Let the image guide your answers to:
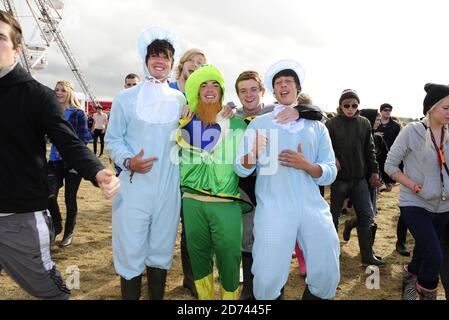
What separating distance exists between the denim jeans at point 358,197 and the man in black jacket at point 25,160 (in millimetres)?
3696

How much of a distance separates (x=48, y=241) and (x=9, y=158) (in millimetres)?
553

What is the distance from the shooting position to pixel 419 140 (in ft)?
11.9

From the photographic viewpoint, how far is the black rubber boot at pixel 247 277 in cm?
374

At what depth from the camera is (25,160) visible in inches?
93.4

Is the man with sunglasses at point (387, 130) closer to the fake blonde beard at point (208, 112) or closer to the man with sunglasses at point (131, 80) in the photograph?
the man with sunglasses at point (131, 80)

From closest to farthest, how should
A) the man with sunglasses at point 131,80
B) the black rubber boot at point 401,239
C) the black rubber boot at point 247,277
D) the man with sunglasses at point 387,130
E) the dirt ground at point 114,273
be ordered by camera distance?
the black rubber boot at point 247,277
the dirt ground at point 114,273
the man with sunglasses at point 131,80
the black rubber boot at point 401,239
the man with sunglasses at point 387,130

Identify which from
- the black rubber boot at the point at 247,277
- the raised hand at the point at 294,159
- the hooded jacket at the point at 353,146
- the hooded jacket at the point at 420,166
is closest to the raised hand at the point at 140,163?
the raised hand at the point at 294,159

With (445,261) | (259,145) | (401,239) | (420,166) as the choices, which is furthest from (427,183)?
(401,239)

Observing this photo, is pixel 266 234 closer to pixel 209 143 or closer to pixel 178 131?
pixel 209 143

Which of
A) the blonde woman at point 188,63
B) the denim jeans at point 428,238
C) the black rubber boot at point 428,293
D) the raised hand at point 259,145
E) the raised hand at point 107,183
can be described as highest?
the blonde woman at point 188,63

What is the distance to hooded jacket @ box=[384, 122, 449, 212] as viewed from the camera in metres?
3.49

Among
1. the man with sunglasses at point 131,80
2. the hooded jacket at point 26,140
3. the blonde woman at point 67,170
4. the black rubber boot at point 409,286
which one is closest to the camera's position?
the hooded jacket at point 26,140

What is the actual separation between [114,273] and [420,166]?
11.4 feet
